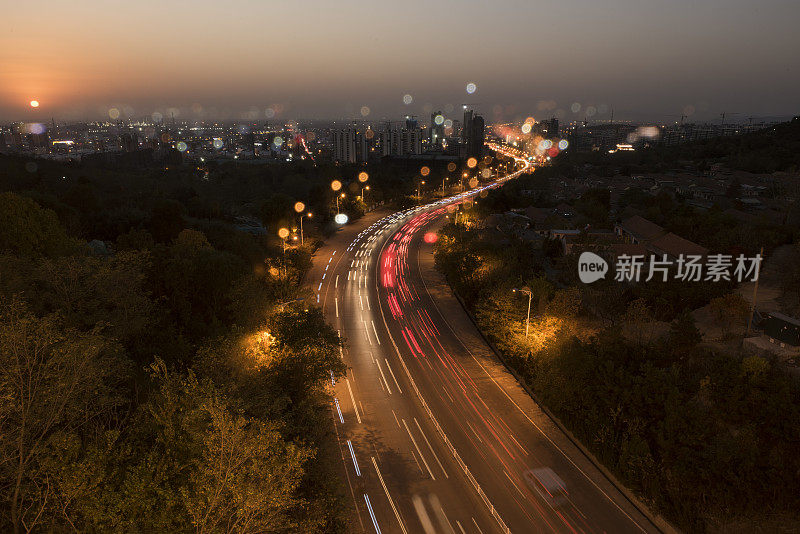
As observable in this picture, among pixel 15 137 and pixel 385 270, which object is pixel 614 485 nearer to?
pixel 385 270

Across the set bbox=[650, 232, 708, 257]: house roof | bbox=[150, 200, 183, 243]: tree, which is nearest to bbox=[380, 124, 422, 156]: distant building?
bbox=[150, 200, 183, 243]: tree

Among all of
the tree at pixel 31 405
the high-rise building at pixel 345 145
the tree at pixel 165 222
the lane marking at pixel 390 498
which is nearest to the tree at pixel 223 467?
the tree at pixel 31 405

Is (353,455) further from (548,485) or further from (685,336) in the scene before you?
(685,336)

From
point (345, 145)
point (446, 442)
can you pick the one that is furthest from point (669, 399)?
point (345, 145)

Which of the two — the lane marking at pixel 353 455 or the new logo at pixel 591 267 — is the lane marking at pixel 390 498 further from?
the new logo at pixel 591 267

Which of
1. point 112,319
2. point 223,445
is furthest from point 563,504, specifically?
point 112,319

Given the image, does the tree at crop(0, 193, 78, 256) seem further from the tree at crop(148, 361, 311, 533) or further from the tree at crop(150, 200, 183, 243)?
the tree at crop(148, 361, 311, 533)
